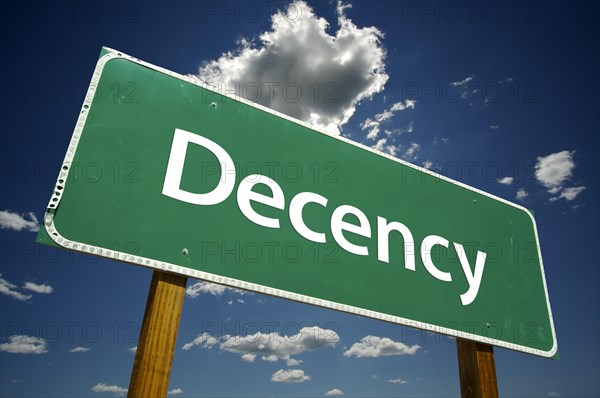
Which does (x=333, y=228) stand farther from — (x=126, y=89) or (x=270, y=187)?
(x=126, y=89)

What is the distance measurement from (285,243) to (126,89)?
118 centimetres

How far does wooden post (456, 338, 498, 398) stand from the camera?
9.05 feet

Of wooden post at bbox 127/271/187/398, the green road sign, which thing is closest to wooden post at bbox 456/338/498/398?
the green road sign

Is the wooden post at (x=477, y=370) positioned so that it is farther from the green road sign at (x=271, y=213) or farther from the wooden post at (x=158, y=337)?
the wooden post at (x=158, y=337)

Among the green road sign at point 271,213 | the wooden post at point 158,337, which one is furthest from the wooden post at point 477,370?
the wooden post at point 158,337

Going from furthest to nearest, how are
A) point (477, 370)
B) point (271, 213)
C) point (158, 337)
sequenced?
point (477, 370)
point (271, 213)
point (158, 337)

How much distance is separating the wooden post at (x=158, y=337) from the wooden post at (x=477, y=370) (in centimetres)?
209

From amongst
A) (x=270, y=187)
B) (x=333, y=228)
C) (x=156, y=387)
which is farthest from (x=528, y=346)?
(x=156, y=387)

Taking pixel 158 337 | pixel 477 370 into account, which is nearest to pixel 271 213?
pixel 158 337

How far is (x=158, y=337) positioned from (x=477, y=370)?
7.10 feet

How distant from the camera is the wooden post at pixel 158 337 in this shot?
5.48 feet

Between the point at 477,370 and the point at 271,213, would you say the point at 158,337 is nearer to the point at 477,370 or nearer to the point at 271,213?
the point at 271,213

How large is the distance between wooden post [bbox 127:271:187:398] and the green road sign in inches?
3.7

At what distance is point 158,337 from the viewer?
5.76 ft
